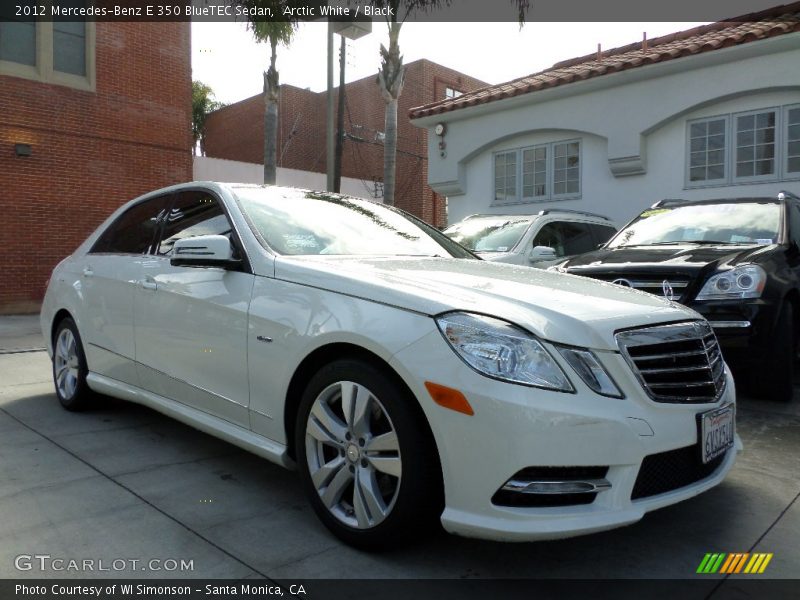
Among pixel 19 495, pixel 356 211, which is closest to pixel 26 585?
pixel 19 495

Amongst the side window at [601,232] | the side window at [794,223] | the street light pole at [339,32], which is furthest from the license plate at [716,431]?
the street light pole at [339,32]

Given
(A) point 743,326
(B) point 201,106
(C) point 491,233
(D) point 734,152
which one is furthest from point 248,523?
(B) point 201,106

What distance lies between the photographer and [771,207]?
6.04 m

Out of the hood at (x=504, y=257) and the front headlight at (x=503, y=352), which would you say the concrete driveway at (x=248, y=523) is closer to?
the front headlight at (x=503, y=352)

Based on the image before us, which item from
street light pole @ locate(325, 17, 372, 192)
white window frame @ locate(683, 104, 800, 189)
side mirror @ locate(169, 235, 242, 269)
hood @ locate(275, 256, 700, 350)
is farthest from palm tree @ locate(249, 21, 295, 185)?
hood @ locate(275, 256, 700, 350)

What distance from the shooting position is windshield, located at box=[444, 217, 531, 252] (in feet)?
25.5

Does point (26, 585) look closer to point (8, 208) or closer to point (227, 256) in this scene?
point (227, 256)

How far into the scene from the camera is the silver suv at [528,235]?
7531 millimetres

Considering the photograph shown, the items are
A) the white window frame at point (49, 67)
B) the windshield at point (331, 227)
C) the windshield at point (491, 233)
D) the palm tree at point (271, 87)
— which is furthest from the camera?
the palm tree at point (271, 87)

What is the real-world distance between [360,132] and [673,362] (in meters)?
28.2

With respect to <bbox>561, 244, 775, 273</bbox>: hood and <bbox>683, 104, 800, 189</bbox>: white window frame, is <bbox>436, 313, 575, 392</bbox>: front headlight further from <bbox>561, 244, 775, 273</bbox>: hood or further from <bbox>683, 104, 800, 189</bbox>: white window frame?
<bbox>683, 104, 800, 189</bbox>: white window frame

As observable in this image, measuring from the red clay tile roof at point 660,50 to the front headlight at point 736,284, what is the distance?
17.9 ft

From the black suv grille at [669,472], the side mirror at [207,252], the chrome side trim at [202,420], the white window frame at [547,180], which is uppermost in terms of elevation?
the white window frame at [547,180]

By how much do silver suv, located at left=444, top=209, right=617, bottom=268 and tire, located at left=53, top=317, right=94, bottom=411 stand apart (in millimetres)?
4169
